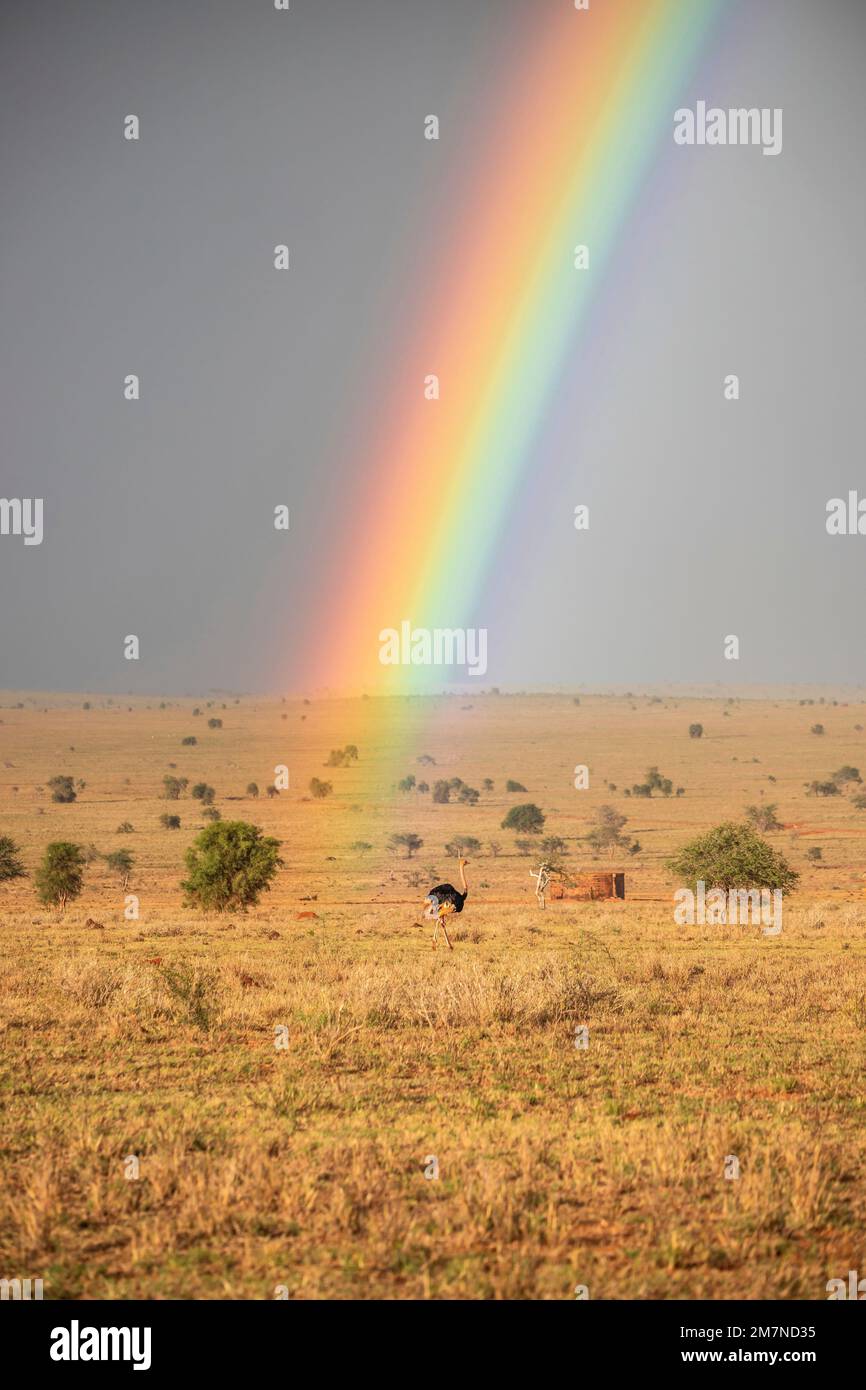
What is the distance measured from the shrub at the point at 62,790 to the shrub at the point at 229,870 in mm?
47744

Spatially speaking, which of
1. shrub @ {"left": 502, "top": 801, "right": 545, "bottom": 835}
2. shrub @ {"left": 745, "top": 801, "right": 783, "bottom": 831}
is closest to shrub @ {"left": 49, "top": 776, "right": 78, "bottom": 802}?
shrub @ {"left": 502, "top": 801, "right": 545, "bottom": 835}

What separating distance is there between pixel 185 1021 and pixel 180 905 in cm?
2527

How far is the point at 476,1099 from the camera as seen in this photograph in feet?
41.0

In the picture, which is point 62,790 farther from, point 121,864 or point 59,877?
point 59,877

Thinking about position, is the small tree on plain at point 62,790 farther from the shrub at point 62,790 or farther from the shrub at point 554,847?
the shrub at point 554,847

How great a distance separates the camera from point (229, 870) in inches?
1583

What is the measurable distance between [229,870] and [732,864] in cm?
1560

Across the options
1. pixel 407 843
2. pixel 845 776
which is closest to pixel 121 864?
pixel 407 843

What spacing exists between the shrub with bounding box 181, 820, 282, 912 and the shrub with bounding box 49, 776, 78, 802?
47744mm

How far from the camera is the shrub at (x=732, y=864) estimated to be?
40.0 m

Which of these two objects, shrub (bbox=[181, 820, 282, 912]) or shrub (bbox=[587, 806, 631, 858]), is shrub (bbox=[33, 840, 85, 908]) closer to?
shrub (bbox=[181, 820, 282, 912])

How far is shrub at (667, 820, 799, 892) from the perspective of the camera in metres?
40.0

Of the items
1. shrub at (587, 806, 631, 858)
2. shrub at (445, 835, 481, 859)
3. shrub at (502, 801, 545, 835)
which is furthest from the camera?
shrub at (502, 801, 545, 835)

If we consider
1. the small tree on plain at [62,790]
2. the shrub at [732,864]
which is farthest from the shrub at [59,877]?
the small tree on plain at [62,790]
